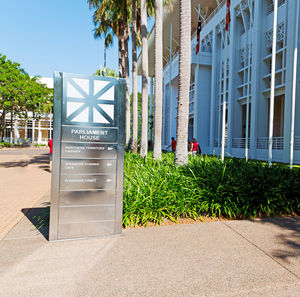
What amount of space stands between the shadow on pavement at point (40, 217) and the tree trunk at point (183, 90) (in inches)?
148

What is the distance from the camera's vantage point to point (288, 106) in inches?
584

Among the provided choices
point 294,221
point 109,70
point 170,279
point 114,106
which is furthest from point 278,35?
point 109,70

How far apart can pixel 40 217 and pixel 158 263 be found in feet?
9.54

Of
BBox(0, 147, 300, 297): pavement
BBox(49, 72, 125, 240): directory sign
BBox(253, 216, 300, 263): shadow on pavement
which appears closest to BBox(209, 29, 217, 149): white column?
BBox(253, 216, 300, 263): shadow on pavement

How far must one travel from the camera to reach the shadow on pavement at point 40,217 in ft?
13.6

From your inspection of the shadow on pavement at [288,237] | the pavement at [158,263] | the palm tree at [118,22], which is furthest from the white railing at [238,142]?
the pavement at [158,263]

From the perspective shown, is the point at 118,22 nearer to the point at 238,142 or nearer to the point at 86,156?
the point at 238,142

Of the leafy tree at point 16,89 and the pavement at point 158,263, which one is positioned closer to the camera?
the pavement at point 158,263

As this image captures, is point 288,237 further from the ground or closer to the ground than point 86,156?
closer to the ground

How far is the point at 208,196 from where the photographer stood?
4.97 meters

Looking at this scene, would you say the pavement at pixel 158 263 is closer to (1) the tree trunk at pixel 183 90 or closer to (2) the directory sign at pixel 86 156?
(2) the directory sign at pixel 86 156

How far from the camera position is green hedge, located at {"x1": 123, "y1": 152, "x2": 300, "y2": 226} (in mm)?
4523

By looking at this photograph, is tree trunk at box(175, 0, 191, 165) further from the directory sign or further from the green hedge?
the directory sign

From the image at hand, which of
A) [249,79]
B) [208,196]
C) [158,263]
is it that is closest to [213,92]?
[249,79]
